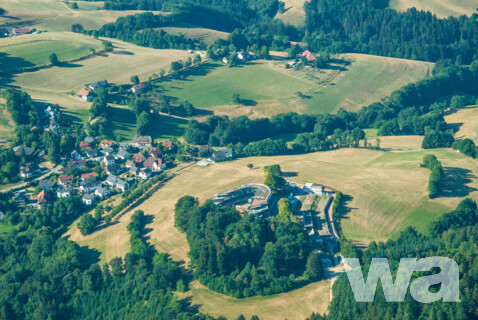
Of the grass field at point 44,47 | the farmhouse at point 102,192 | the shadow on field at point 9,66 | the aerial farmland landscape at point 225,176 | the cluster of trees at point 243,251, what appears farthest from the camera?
the grass field at point 44,47

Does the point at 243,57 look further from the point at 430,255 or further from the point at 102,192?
the point at 430,255

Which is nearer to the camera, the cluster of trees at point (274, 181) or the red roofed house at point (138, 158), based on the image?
the cluster of trees at point (274, 181)

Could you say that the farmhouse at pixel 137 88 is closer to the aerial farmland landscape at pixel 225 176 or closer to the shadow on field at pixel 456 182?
the aerial farmland landscape at pixel 225 176

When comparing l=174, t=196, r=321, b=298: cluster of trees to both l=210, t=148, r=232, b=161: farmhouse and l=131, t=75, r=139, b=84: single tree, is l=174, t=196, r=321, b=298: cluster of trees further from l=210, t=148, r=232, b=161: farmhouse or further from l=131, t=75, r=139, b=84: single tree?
l=131, t=75, r=139, b=84: single tree

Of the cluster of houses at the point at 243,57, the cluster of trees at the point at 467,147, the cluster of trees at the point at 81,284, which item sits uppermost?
the cluster of houses at the point at 243,57

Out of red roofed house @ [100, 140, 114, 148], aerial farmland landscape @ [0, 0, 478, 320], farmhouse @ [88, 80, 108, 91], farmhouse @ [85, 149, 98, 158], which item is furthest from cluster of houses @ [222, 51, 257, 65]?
farmhouse @ [85, 149, 98, 158]

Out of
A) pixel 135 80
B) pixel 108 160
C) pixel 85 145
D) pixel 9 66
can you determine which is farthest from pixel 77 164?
pixel 9 66

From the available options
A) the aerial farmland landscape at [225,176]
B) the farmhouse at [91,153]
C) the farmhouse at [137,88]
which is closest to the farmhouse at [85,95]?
the aerial farmland landscape at [225,176]
